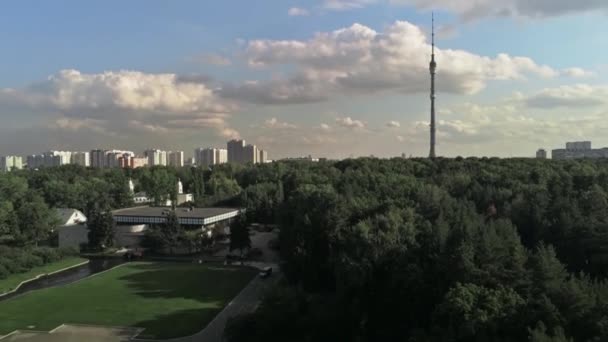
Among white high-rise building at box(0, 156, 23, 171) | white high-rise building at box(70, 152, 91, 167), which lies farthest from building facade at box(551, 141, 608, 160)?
white high-rise building at box(0, 156, 23, 171)

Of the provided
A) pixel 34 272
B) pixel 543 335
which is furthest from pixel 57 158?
pixel 543 335

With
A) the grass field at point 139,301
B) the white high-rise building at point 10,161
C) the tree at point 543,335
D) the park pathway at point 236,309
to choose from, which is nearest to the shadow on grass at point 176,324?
the grass field at point 139,301

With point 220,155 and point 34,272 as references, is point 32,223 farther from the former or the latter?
point 220,155

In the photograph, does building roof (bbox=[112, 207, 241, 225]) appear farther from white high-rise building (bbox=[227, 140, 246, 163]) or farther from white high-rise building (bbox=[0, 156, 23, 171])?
white high-rise building (bbox=[0, 156, 23, 171])

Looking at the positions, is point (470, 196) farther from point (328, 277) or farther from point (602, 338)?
point (602, 338)

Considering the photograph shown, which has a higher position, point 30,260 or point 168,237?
point 168,237

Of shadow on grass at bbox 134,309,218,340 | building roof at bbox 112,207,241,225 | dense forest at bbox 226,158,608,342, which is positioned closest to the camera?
dense forest at bbox 226,158,608,342

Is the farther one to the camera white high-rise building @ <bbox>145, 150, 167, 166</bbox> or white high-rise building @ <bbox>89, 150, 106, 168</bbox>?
white high-rise building @ <bbox>145, 150, 167, 166</bbox>

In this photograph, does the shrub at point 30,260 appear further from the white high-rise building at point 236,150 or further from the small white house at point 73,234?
the white high-rise building at point 236,150
